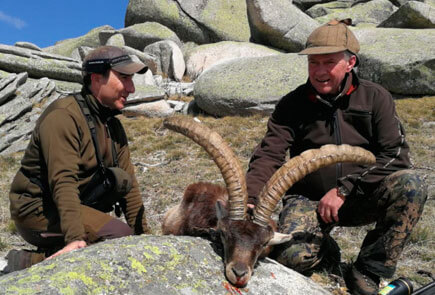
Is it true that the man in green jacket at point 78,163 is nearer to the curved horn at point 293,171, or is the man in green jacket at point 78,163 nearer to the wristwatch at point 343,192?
the curved horn at point 293,171

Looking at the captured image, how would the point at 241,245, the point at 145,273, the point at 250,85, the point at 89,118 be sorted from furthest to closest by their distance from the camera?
1. the point at 250,85
2. the point at 89,118
3. the point at 241,245
4. the point at 145,273

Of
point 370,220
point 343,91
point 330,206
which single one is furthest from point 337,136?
point 370,220

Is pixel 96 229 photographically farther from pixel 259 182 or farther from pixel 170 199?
pixel 170 199

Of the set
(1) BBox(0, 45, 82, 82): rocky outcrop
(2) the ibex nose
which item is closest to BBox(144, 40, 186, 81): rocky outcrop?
(1) BBox(0, 45, 82, 82): rocky outcrop

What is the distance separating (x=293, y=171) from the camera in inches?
156

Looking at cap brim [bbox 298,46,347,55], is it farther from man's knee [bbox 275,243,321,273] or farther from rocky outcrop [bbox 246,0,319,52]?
rocky outcrop [bbox 246,0,319,52]

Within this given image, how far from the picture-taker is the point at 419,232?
6.17 metres

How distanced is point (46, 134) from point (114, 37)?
2479 cm

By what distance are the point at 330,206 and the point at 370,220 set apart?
799 mm

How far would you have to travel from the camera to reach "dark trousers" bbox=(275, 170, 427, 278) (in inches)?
171

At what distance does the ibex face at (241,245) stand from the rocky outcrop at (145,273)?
0.10 metres

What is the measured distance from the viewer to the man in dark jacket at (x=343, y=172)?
449 cm

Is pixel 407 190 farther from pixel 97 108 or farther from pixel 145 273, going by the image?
pixel 97 108

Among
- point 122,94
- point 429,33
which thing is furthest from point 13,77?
point 429,33
